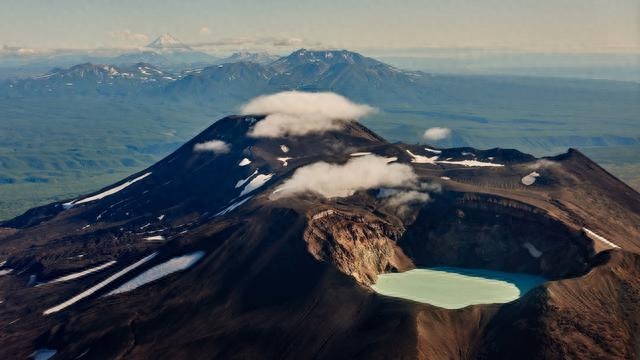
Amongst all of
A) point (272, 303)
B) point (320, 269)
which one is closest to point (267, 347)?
point (272, 303)

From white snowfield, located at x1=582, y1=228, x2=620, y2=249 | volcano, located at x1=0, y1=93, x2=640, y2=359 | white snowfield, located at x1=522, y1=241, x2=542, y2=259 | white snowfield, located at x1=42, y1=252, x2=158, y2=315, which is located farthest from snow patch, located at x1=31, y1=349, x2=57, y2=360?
white snowfield, located at x1=582, y1=228, x2=620, y2=249

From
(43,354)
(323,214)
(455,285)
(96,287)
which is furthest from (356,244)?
(96,287)

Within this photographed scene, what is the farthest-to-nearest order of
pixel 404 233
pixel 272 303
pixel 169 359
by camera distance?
pixel 404 233 < pixel 272 303 < pixel 169 359

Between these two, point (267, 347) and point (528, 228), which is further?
point (528, 228)

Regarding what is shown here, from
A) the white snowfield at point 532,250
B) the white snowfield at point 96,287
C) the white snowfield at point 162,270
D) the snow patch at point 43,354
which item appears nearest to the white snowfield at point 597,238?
the white snowfield at point 532,250

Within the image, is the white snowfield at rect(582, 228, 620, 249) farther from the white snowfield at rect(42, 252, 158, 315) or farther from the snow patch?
the snow patch

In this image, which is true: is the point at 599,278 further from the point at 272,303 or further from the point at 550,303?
the point at 272,303

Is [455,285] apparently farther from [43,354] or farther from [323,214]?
[43,354]
